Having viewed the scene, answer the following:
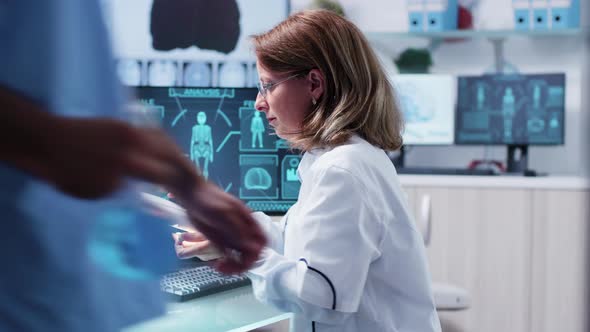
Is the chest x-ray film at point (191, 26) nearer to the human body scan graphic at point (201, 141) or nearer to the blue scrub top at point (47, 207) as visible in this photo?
the human body scan graphic at point (201, 141)

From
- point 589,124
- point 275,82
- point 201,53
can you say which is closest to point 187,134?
point 275,82

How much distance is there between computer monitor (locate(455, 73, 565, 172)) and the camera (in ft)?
10.9

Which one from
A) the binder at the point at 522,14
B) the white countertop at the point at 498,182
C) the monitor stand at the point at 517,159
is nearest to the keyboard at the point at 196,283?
the white countertop at the point at 498,182

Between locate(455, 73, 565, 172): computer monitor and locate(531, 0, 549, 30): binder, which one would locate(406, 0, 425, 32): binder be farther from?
locate(531, 0, 549, 30): binder

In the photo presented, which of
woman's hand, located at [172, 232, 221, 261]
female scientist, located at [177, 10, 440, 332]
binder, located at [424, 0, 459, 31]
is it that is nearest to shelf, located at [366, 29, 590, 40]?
binder, located at [424, 0, 459, 31]

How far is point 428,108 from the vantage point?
3447mm

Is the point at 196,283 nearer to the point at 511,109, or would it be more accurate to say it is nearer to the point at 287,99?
the point at 287,99

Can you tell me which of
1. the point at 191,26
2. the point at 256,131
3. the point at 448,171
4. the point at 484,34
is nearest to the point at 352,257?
the point at 256,131

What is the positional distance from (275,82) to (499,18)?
8.04 feet

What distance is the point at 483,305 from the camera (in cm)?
313

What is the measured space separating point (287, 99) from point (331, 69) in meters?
0.12

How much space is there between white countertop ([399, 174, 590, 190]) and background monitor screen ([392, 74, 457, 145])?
1.04 ft

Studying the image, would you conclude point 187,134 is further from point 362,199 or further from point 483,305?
point 483,305

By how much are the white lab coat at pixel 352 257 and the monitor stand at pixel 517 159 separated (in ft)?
7.15
